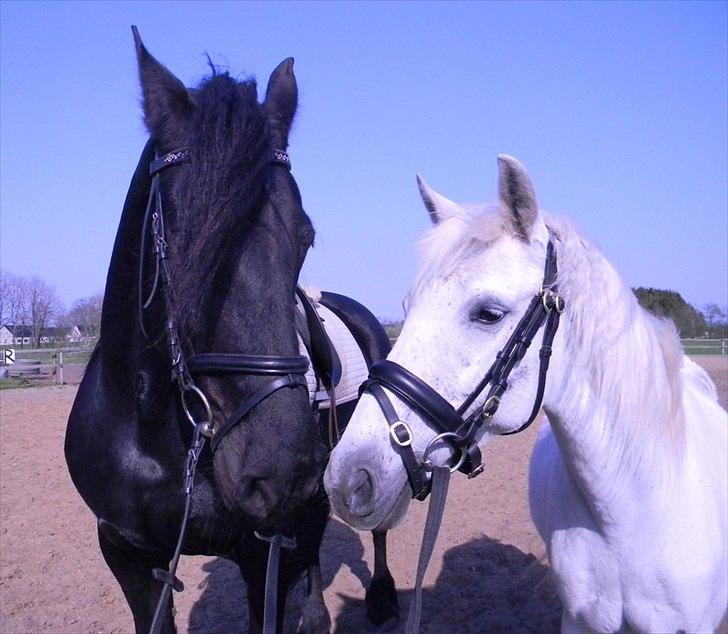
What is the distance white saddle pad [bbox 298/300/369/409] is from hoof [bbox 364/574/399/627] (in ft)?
4.74

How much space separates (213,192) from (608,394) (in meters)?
1.39

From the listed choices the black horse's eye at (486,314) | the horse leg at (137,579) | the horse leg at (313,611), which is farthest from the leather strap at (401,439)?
the horse leg at (313,611)

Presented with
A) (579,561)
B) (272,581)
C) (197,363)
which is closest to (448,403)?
(197,363)

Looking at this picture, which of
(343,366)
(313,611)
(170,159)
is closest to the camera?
(170,159)

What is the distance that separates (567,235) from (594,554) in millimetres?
1097

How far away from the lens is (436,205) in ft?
7.62

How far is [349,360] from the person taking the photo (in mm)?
3793

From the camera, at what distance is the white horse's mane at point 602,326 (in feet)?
6.55

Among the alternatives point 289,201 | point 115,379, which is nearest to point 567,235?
point 289,201

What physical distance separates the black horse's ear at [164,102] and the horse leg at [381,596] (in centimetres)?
326

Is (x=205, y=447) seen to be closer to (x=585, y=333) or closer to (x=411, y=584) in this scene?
(x=585, y=333)

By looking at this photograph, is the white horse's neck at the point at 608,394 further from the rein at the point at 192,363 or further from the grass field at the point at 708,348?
the grass field at the point at 708,348

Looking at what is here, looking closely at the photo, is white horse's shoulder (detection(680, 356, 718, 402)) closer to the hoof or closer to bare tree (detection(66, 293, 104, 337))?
the hoof

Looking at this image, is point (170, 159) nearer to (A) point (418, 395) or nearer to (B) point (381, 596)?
(A) point (418, 395)
